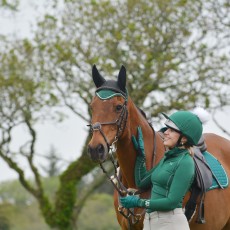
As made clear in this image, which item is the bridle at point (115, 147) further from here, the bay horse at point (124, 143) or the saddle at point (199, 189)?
the saddle at point (199, 189)

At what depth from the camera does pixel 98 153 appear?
6.34 meters

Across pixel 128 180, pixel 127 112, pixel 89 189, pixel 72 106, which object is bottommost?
pixel 89 189

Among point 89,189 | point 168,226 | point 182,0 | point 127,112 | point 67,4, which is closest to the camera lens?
point 168,226

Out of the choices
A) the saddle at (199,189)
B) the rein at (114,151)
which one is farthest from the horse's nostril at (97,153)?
the saddle at (199,189)

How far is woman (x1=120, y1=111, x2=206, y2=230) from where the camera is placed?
19.1 ft

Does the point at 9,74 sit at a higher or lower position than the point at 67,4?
lower

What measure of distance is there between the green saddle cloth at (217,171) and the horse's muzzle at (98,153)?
62.1 inches

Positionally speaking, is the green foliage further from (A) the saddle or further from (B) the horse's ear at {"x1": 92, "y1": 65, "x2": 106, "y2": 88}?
Result: (B) the horse's ear at {"x1": 92, "y1": 65, "x2": 106, "y2": 88}

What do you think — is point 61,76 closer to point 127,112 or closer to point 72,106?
point 72,106

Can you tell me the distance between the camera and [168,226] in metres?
5.94

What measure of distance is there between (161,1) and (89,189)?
310 inches

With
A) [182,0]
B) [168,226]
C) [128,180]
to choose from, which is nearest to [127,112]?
[128,180]

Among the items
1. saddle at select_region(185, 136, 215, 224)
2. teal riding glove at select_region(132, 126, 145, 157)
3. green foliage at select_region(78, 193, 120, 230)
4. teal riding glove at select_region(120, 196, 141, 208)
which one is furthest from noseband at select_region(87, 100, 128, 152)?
green foliage at select_region(78, 193, 120, 230)

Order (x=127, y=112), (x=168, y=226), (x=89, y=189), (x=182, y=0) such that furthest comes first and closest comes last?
(x=89, y=189) < (x=182, y=0) < (x=127, y=112) < (x=168, y=226)
